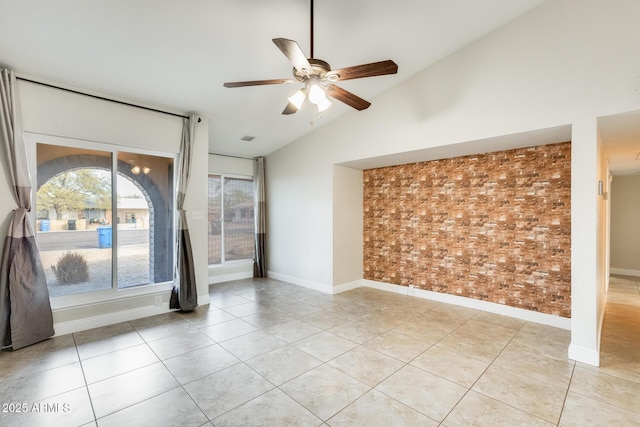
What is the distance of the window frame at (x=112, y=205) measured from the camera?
3.29 meters

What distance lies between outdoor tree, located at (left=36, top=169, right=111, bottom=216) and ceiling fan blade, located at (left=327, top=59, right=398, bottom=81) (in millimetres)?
3337

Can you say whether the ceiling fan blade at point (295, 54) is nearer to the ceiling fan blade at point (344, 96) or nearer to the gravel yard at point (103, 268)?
the ceiling fan blade at point (344, 96)

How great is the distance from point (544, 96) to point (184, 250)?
4.82m

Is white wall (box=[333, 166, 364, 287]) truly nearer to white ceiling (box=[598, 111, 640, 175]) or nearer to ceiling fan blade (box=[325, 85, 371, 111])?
ceiling fan blade (box=[325, 85, 371, 111])

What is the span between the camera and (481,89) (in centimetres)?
344

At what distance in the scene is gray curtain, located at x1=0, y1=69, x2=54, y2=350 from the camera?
297cm

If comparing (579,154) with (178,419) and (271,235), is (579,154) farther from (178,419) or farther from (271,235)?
(271,235)

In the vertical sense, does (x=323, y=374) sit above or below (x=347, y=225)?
below

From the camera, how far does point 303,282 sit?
18.8 feet

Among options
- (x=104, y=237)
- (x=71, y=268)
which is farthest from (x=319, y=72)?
(x=71, y=268)

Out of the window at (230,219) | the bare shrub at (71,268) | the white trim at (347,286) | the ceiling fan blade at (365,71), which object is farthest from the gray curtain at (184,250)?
the ceiling fan blade at (365,71)

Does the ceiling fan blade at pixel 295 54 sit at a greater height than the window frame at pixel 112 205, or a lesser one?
greater

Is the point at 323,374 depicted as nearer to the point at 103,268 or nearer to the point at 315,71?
the point at 315,71

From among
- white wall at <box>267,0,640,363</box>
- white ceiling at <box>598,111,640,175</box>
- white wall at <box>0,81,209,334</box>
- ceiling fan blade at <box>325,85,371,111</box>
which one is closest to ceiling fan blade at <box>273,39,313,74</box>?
ceiling fan blade at <box>325,85,371,111</box>
